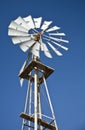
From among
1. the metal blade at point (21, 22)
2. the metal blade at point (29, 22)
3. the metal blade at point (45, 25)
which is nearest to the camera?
the metal blade at point (21, 22)

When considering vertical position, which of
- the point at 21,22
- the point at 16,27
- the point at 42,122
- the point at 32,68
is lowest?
the point at 42,122

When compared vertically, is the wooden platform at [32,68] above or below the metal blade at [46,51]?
below

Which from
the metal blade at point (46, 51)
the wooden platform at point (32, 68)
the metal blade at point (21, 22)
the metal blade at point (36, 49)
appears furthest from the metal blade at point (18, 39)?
the wooden platform at point (32, 68)

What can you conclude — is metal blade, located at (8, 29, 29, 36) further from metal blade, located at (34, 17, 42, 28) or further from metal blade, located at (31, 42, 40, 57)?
metal blade, located at (34, 17, 42, 28)

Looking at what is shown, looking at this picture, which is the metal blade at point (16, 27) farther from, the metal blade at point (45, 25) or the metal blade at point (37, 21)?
the metal blade at point (45, 25)

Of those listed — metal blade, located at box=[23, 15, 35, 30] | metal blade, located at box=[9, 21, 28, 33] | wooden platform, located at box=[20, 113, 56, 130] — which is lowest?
wooden platform, located at box=[20, 113, 56, 130]

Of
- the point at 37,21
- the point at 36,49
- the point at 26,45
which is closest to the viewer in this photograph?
the point at 26,45

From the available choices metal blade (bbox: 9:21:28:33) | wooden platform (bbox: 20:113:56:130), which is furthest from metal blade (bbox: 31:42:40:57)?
wooden platform (bbox: 20:113:56:130)

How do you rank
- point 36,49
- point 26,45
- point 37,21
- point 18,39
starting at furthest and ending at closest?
1. point 37,21
2. point 36,49
3. point 26,45
4. point 18,39

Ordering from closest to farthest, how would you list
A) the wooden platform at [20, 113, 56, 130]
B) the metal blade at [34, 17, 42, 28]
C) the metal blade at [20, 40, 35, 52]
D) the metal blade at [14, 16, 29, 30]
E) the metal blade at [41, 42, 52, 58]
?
the wooden platform at [20, 113, 56, 130], the metal blade at [20, 40, 35, 52], the metal blade at [14, 16, 29, 30], the metal blade at [41, 42, 52, 58], the metal blade at [34, 17, 42, 28]

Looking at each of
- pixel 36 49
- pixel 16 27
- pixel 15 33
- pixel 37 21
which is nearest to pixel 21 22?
pixel 16 27

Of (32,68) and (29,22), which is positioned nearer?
(32,68)

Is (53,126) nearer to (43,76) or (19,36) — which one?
(43,76)

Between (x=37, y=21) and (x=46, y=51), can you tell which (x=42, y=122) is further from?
(x=37, y=21)
